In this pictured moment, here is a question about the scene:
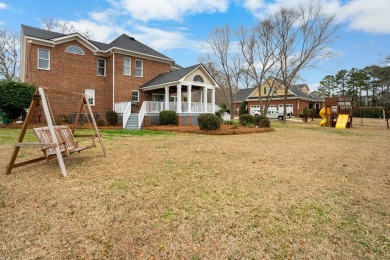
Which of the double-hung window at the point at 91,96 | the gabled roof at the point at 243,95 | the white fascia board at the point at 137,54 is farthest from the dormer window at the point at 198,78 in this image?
the gabled roof at the point at 243,95

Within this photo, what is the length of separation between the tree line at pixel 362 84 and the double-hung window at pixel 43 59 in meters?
59.1

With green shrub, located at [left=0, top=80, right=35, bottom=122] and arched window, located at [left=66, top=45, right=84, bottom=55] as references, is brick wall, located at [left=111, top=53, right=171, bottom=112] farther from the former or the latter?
green shrub, located at [left=0, top=80, right=35, bottom=122]

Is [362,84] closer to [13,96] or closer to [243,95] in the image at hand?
[243,95]

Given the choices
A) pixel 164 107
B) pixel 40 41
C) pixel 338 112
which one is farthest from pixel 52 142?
pixel 338 112

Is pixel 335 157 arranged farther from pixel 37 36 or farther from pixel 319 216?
pixel 37 36

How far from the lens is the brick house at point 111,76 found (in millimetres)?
17359

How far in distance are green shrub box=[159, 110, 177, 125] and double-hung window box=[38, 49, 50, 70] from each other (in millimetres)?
9325

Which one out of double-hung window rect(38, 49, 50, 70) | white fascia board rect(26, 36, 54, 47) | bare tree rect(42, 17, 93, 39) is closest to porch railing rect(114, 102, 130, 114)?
double-hung window rect(38, 49, 50, 70)

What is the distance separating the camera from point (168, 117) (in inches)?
699

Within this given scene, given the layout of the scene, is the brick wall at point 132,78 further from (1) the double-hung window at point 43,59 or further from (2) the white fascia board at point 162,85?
(1) the double-hung window at point 43,59

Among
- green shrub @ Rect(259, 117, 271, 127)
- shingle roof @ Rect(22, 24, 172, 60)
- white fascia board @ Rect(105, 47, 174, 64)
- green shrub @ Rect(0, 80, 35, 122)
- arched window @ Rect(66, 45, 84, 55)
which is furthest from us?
white fascia board @ Rect(105, 47, 174, 64)

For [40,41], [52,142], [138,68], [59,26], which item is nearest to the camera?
[52,142]

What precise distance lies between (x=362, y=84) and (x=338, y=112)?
43044 mm

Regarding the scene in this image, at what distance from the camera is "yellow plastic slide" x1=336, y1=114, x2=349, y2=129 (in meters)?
21.1
